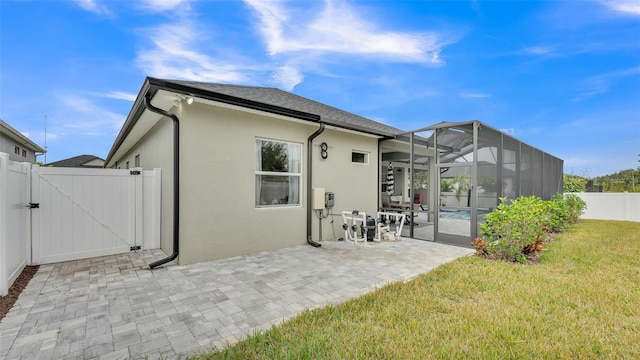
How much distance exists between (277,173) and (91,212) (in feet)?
12.3

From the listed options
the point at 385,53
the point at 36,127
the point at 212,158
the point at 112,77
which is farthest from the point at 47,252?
the point at 36,127

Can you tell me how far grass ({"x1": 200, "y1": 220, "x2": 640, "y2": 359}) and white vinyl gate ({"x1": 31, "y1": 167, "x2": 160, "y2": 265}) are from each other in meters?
4.68

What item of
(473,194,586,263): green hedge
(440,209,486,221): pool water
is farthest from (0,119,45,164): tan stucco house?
(473,194,586,263): green hedge

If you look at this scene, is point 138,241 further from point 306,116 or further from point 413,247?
point 413,247

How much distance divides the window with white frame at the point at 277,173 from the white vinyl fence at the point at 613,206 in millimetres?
15286

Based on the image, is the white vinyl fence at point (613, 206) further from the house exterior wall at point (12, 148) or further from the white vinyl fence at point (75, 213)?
the house exterior wall at point (12, 148)

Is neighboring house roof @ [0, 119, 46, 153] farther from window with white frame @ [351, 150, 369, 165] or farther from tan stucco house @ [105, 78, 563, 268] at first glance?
window with white frame @ [351, 150, 369, 165]

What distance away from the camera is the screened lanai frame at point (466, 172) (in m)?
6.15

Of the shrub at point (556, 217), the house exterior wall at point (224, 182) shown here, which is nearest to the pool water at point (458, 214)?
the house exterior wall at point (224, 182)

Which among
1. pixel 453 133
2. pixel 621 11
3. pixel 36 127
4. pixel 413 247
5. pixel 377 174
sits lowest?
pixel 413 247

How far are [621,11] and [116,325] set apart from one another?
15741 millimetres

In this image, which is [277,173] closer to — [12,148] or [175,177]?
[175,177]

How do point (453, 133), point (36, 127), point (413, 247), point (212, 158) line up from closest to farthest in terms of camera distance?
point (212, 158) → point (413, 247) → point (453, 133) → point (36, 127)

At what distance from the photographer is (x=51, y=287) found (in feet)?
11.7
